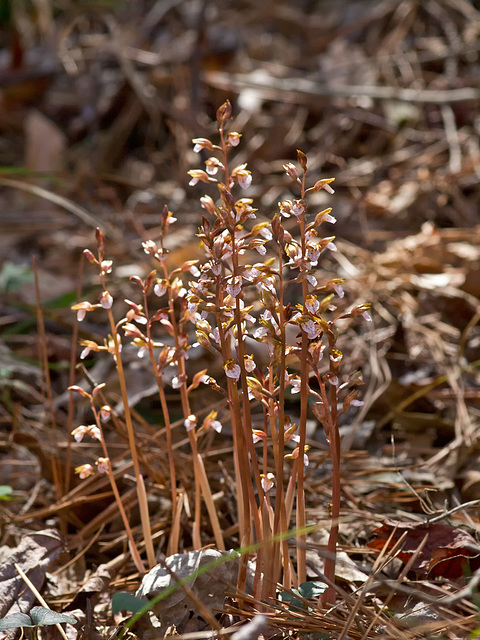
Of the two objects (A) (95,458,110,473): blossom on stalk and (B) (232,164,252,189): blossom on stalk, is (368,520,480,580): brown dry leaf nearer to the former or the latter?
(A) (95,458,110,473): blossom on stalk

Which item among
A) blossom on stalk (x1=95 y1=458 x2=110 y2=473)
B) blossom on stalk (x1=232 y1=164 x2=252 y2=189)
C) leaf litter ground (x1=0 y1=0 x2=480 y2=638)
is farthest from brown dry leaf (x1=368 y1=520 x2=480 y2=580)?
blossom on stalk (x1=232 y1=164 x2=252 y2=189)

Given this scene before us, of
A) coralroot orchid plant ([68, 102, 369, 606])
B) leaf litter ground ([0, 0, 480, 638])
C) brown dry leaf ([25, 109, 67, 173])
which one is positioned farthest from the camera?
brown dry leaf ([25, 109, 67, 173])

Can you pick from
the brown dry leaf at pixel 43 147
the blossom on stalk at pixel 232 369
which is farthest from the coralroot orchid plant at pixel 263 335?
the brown dry leaf at pixel 43 147

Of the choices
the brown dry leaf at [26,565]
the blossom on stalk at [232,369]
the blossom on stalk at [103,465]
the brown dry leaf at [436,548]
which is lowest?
the brown dry leaf at [436,548]

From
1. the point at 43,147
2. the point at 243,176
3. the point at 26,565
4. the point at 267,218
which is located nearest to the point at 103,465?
the point at 26,565

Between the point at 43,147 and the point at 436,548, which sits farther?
the point at 43,147

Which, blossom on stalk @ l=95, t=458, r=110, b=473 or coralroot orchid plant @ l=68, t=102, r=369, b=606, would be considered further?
blossom on stalk @ l=95, t=458, r=110, b=473

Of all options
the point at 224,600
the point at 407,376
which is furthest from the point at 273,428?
the point at 407,376

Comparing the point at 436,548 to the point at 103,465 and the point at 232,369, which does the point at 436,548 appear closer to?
the point at 232,369

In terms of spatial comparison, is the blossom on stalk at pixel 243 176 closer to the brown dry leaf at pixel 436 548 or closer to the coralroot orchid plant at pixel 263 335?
the coralroot orchid plant at pixel 263 335
